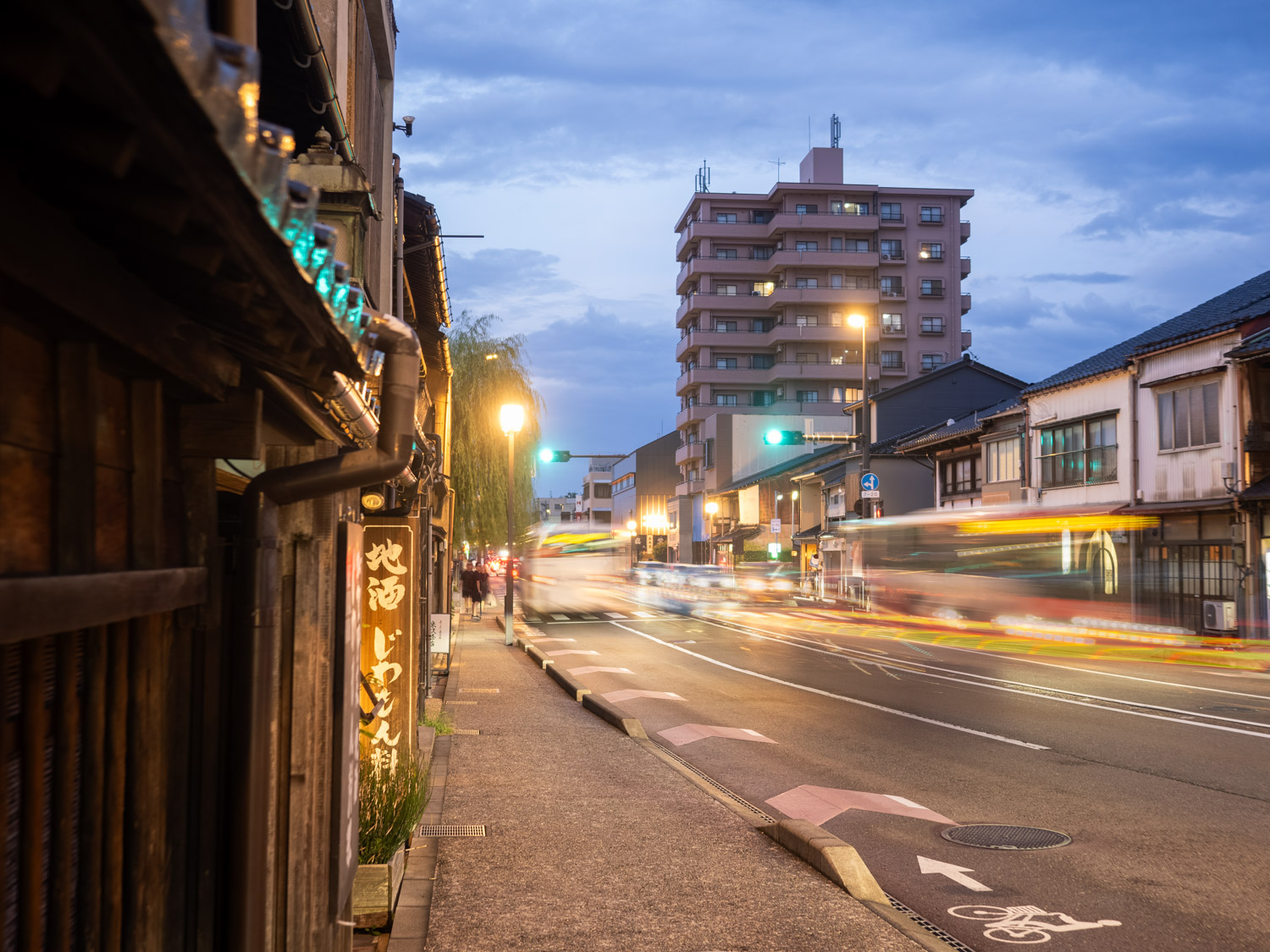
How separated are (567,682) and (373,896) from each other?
12006 millimetres

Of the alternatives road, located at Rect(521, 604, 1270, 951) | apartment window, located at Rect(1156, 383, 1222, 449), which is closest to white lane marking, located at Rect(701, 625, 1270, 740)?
road, located at Rect(521, 604, 1270, 951)

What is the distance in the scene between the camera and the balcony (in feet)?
281

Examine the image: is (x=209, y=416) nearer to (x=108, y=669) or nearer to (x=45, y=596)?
(x=108, y=669)

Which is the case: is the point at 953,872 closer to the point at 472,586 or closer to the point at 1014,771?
the point at 1014,771

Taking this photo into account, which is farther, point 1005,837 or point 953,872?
point 1005,837

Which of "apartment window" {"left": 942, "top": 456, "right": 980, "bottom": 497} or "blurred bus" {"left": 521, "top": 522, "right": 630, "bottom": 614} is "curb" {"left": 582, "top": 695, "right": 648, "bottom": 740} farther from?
"blurred bus" {"left": 521, "top": 522, "right": 630, "bottom": 614}

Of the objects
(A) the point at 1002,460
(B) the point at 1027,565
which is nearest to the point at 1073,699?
(B) the point at 1027,565

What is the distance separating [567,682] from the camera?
1834cm

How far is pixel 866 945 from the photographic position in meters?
5.91

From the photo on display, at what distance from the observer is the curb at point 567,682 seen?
17.0 meters

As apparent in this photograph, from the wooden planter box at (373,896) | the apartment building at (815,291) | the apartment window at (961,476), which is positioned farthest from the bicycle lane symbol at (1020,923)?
the apartment building at (815,291)

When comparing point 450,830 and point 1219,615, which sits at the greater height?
point 1219,615

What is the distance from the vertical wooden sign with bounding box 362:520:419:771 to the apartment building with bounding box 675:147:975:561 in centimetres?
7411

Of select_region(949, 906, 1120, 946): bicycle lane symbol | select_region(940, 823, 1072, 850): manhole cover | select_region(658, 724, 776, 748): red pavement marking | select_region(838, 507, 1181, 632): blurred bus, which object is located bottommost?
select_region(658, 724, 776, 748): red pavement marking
